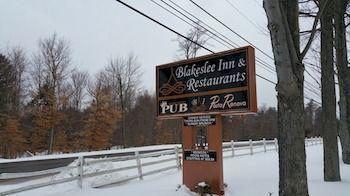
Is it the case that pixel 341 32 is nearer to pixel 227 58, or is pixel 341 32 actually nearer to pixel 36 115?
pixel 227 58

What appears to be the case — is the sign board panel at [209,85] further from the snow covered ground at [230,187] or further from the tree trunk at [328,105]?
the tree trunk at [328,105]

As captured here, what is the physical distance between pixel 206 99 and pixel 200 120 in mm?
661

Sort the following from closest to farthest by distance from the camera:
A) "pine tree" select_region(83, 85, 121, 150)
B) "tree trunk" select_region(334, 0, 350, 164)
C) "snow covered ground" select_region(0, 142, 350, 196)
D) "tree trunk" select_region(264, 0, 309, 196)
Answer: "tree trunk" select_region(264, 0, 309, 196)
"snow covered ground" select_region(0, 142, 350, 196)
"tree trunk" select_region(334, 0, 350, 164)
"pine tree" select_region(83, 85, 121, 150)

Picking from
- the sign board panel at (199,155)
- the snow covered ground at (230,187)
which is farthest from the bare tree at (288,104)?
the sign board panel at (199,155)

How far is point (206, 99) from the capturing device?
1208 centimetres

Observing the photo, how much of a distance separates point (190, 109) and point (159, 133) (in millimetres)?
49468

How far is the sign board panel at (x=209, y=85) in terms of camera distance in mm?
11266

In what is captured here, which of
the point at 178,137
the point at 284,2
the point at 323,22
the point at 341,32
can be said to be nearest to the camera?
the point at 284,2

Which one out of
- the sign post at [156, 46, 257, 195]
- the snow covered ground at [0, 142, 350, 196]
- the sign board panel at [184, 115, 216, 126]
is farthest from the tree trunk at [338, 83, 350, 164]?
the sign board panel at [184, 115, 216, 126]

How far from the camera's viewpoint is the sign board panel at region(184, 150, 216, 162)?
11.9 metres

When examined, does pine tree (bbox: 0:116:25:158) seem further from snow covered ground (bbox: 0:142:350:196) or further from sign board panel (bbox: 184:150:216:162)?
sign board panel (bbox: 184:150:216:162)

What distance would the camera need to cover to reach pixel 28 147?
148 feet

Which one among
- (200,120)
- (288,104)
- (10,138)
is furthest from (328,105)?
(10,138)

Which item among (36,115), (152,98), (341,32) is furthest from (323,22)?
(152,98)
